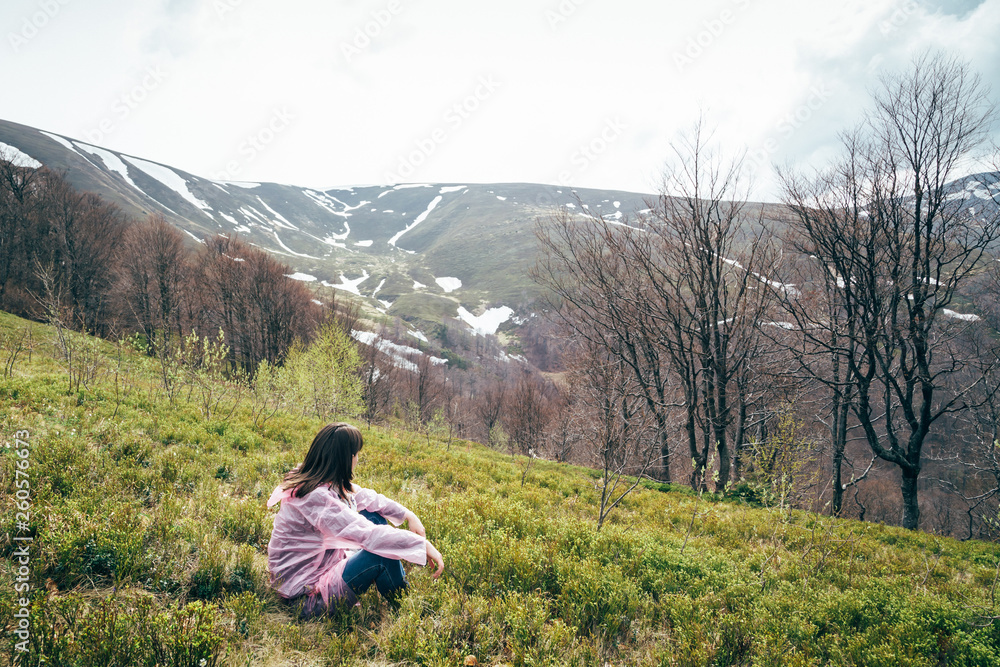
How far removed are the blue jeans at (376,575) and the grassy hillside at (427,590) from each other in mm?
126

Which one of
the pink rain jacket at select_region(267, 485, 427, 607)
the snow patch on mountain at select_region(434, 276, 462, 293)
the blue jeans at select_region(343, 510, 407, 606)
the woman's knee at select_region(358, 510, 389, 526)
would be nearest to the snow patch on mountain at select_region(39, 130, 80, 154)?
the snow patch on mountain at select_region(434, 276, 462, 293)

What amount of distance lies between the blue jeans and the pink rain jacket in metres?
0.07

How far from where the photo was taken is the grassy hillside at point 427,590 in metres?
2.89

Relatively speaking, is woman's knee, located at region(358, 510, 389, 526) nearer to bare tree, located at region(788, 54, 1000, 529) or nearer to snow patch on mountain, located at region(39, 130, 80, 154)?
bare tree, located at region(788, 54, 1000, 529)

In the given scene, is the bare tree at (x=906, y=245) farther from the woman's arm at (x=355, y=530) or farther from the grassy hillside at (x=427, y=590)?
the woman's arm at (x=355, y=530)

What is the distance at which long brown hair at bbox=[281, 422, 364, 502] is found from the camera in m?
3.69

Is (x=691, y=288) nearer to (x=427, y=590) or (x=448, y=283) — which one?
(x=427, y=590)

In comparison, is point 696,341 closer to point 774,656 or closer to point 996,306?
point 774,656

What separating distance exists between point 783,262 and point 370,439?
16.6 meters

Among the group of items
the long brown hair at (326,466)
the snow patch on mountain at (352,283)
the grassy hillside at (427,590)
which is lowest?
the grassy hillside at (427,590)

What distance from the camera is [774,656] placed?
3365mm

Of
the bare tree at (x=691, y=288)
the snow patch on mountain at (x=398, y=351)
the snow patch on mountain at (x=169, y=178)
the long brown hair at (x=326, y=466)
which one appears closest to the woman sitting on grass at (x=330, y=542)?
the long brown hair at (x=326, y=466)

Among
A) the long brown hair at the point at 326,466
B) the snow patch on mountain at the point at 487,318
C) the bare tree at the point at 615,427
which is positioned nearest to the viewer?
the long brown hair at the point at 326,466

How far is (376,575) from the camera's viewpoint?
3.65m
